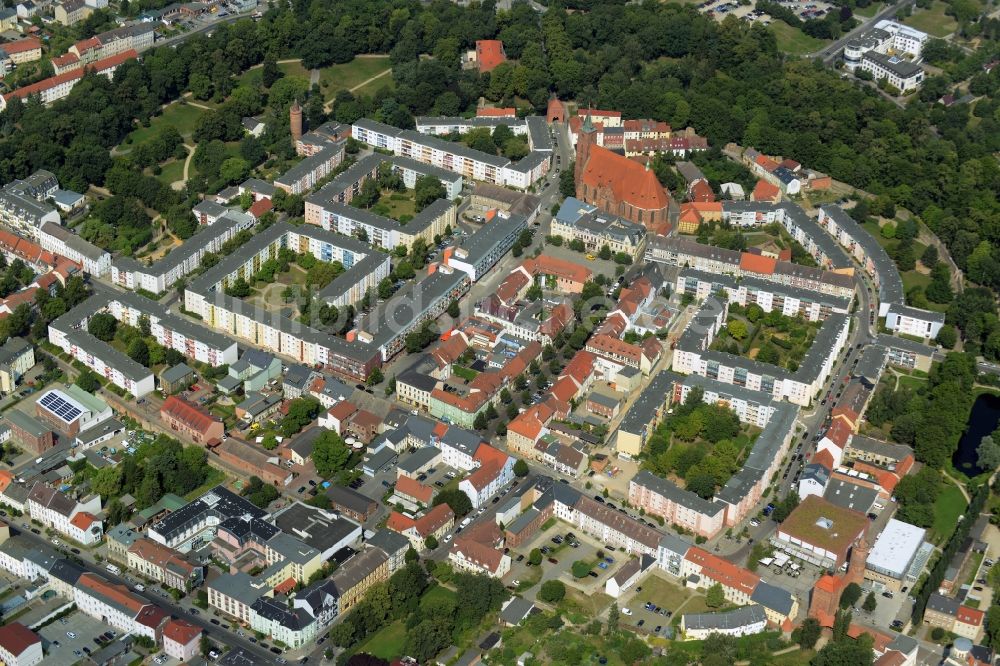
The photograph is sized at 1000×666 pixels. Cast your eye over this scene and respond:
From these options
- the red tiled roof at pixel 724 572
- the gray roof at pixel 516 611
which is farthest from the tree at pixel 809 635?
the gray roof at pixel 516 611

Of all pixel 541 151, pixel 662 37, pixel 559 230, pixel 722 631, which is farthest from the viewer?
pixel 662 37

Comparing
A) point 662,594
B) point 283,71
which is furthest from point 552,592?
point 283,71

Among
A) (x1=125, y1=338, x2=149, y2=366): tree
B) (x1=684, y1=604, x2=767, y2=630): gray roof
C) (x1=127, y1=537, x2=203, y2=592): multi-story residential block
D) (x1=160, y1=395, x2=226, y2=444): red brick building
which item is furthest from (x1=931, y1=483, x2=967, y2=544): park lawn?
(x1=125, y1=338, x2=149, y2=366): tree

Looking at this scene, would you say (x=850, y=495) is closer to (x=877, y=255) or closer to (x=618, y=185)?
(x=877, y=255)

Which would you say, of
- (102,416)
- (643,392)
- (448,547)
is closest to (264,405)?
(102,416)

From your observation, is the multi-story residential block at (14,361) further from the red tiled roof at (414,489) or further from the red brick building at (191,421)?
the red tiled roof at (414,489)

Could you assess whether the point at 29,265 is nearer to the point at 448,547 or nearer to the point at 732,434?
the point at 448,547
